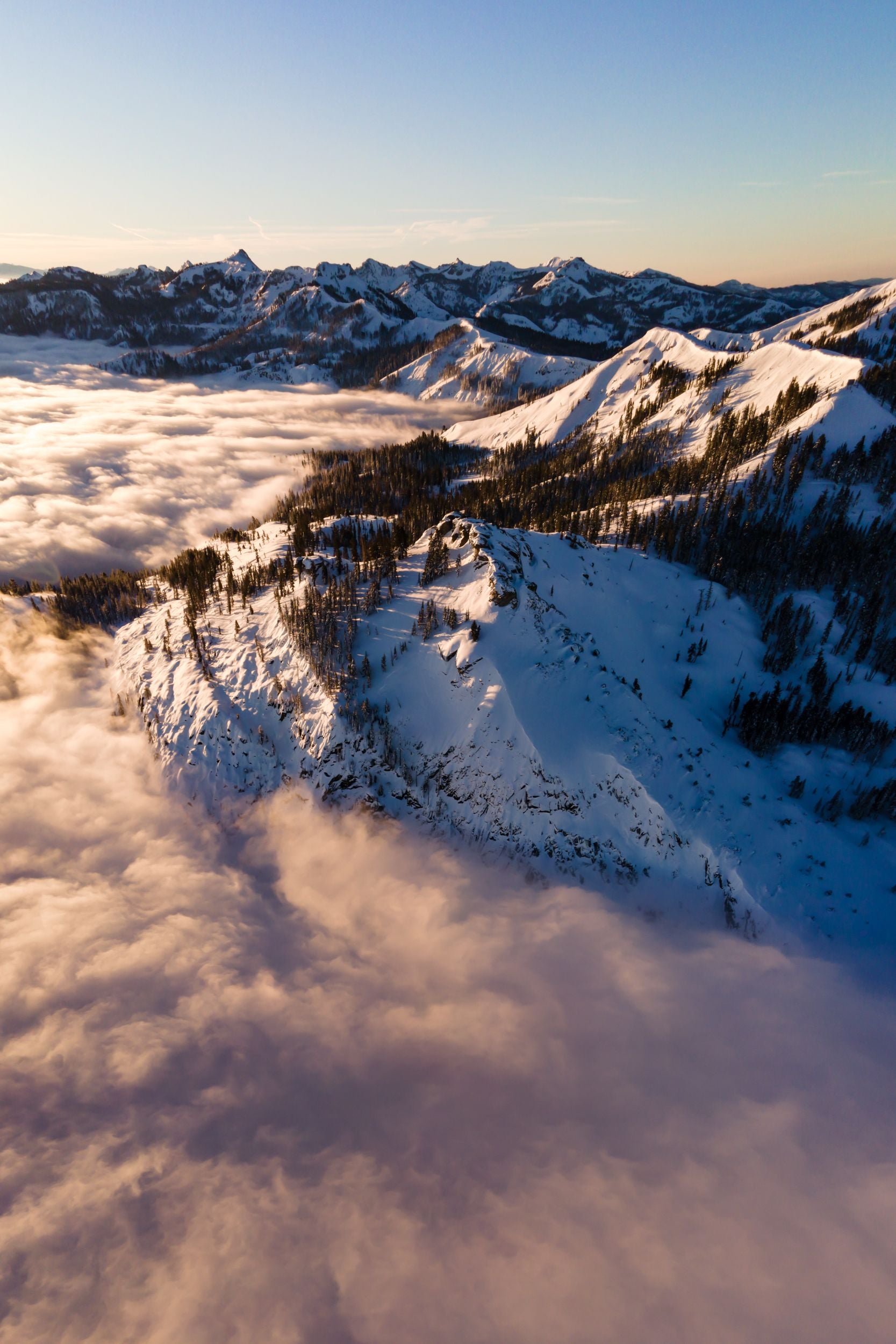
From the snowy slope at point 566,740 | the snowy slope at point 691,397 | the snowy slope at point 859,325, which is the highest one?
the snowy slope at point 859,325

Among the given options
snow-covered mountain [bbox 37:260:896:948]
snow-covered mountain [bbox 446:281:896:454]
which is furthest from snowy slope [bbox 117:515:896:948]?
snow-covered mountain [bbox 446:281:896:454]

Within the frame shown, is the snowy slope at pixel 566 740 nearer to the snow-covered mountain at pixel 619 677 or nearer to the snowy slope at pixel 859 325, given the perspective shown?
the snow-covered mountain at pixel 619 677

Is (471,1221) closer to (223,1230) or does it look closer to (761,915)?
(223,1230)

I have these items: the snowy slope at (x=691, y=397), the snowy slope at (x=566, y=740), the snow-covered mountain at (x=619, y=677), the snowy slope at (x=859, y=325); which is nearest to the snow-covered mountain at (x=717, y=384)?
the snowy slope at (x=691, y=397)

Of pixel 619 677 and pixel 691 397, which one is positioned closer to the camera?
pixel 619 677

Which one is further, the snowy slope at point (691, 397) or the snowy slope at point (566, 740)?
the snowy slope at point (691, 397)

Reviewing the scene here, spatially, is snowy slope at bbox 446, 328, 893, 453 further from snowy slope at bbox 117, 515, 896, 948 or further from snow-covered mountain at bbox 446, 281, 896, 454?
snowy slope at bbox 117, 515, 896, 948

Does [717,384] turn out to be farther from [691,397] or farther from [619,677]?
[619,677]

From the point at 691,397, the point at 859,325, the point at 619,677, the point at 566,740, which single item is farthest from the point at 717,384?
the point at 566,740

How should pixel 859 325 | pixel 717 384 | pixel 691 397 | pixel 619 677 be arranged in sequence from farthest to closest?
pixel 859 325 < pixel 691 397 < pixel 717 384 < pixel 619 677
